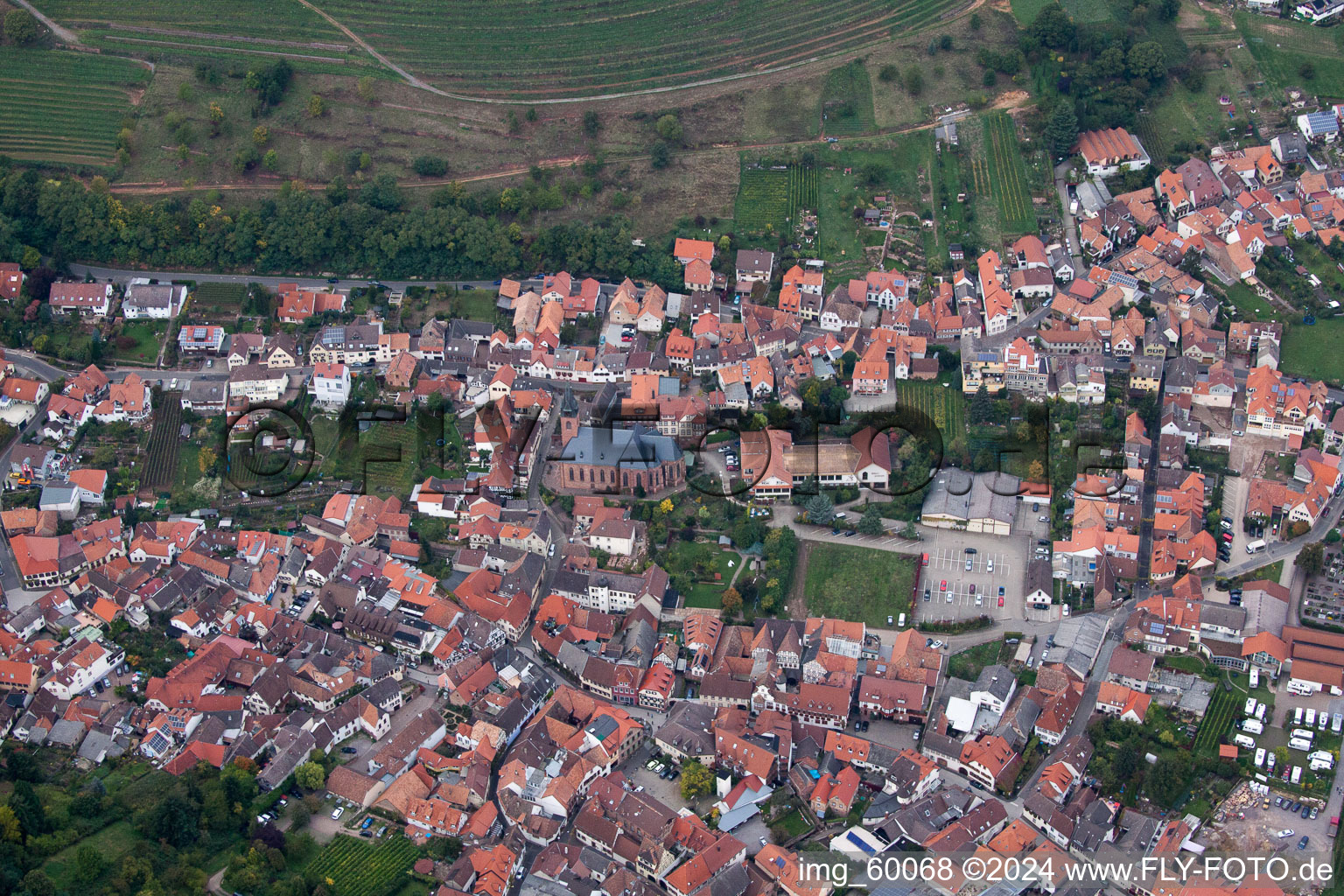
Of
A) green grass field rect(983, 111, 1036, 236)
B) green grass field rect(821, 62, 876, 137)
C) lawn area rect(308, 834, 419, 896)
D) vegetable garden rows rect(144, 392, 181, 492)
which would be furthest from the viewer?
green grass field rect(821, 62, 876, 137)

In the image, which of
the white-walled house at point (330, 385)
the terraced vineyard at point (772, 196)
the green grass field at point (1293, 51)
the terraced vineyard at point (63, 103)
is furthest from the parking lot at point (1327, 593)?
the terraced vineyard at point (63, 103)

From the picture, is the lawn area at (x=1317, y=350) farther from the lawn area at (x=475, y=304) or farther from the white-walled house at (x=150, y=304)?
the white-walled house at (x=150, y=304)

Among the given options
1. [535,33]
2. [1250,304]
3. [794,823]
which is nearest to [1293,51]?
[1250,304]

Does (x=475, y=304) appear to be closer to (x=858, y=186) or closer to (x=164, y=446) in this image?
(x=164, y=446)

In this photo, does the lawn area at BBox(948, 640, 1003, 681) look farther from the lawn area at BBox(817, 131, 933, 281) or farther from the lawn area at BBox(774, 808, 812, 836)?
the lawn area at BBox(817, 131, 933, 281)

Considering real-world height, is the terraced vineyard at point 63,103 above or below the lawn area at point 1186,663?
above

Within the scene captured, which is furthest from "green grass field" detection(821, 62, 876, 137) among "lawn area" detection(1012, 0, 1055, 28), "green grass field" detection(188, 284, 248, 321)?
"green grass field" detection(188, 284, 248, 321)
